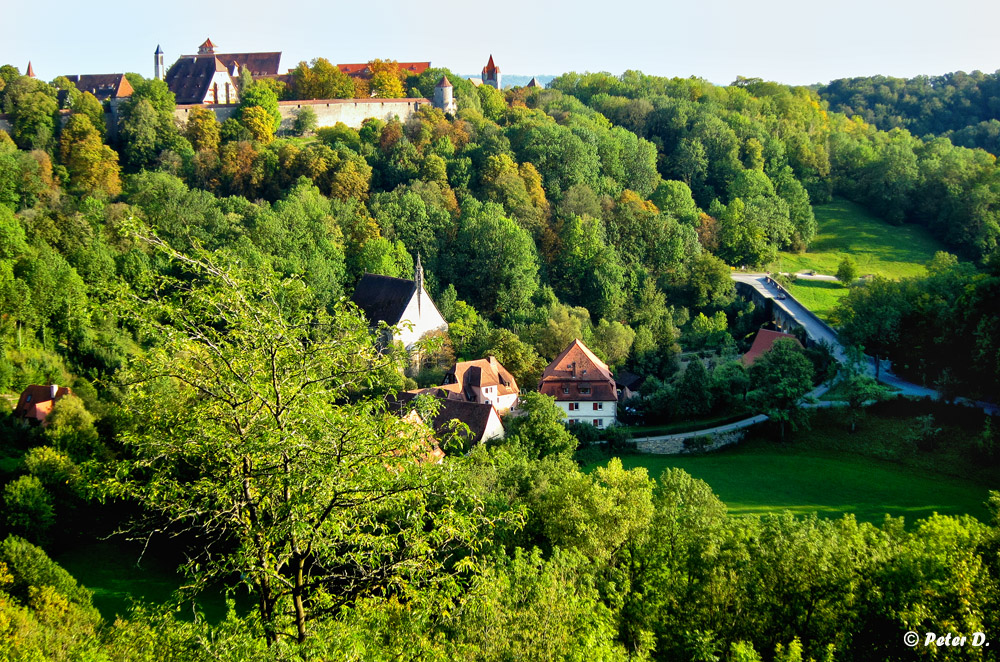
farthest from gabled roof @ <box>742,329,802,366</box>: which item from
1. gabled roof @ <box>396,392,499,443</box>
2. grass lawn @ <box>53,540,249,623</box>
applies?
grass lawn @ <box>53,540,249,623</box>

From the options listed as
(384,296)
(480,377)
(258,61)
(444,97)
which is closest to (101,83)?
(258,61)

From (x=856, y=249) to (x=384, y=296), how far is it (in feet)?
112

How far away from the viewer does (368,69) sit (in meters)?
58.0

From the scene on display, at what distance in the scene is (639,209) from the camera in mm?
47344

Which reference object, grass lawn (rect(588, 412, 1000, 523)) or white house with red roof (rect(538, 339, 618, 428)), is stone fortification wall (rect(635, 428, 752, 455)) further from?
white house with red roof (rect(538, 339, 618, 428))

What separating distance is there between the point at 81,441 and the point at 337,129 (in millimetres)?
28901

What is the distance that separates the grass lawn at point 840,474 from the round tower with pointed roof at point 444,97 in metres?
33.3

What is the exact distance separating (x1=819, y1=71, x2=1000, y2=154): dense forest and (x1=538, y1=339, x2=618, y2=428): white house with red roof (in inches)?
2408

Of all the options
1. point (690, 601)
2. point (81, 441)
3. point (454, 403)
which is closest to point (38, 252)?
point (81, 441)

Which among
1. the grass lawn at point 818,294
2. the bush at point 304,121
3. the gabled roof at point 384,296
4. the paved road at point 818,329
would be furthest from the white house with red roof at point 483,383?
the bush at point 304,121

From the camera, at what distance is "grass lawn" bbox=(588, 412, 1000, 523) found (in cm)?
2297

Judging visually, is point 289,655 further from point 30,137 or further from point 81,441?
point 30,137

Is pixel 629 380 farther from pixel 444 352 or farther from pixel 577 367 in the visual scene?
pixel 444 352

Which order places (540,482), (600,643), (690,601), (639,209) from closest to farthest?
(600,643) < (690,601) < (540,482) < (639,209)
